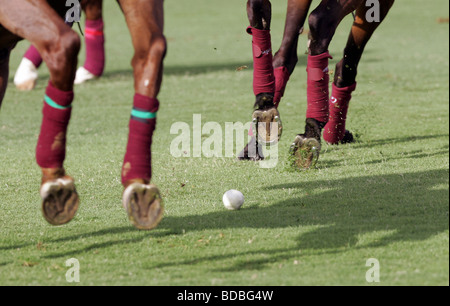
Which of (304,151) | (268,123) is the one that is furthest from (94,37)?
(268,123)

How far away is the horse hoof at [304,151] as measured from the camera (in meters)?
6.77

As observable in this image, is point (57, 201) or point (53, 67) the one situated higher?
point (53, 67)

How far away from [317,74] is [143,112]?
9.76ft

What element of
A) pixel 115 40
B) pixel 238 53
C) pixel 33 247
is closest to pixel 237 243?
pixel 33 247

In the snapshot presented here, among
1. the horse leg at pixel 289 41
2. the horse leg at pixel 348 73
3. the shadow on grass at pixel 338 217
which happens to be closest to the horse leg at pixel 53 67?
the shadow on grass at pixel 338 217

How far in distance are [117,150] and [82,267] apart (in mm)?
4150

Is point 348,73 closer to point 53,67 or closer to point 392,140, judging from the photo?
point 392,140

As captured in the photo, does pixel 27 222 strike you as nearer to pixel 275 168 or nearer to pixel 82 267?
pixel 82 267

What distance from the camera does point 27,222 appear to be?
571cm

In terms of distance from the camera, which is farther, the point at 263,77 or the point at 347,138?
the point at 347,138

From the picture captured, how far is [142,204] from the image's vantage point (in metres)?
4.04

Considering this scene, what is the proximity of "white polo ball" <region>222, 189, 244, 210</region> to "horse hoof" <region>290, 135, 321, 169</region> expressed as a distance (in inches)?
44.6

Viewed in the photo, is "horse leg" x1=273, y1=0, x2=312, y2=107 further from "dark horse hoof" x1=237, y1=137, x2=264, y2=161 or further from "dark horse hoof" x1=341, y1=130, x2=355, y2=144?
"dark horse hoof" x1=341, y1=130, x2=355, y2=144

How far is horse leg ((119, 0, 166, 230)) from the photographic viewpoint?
404cm
